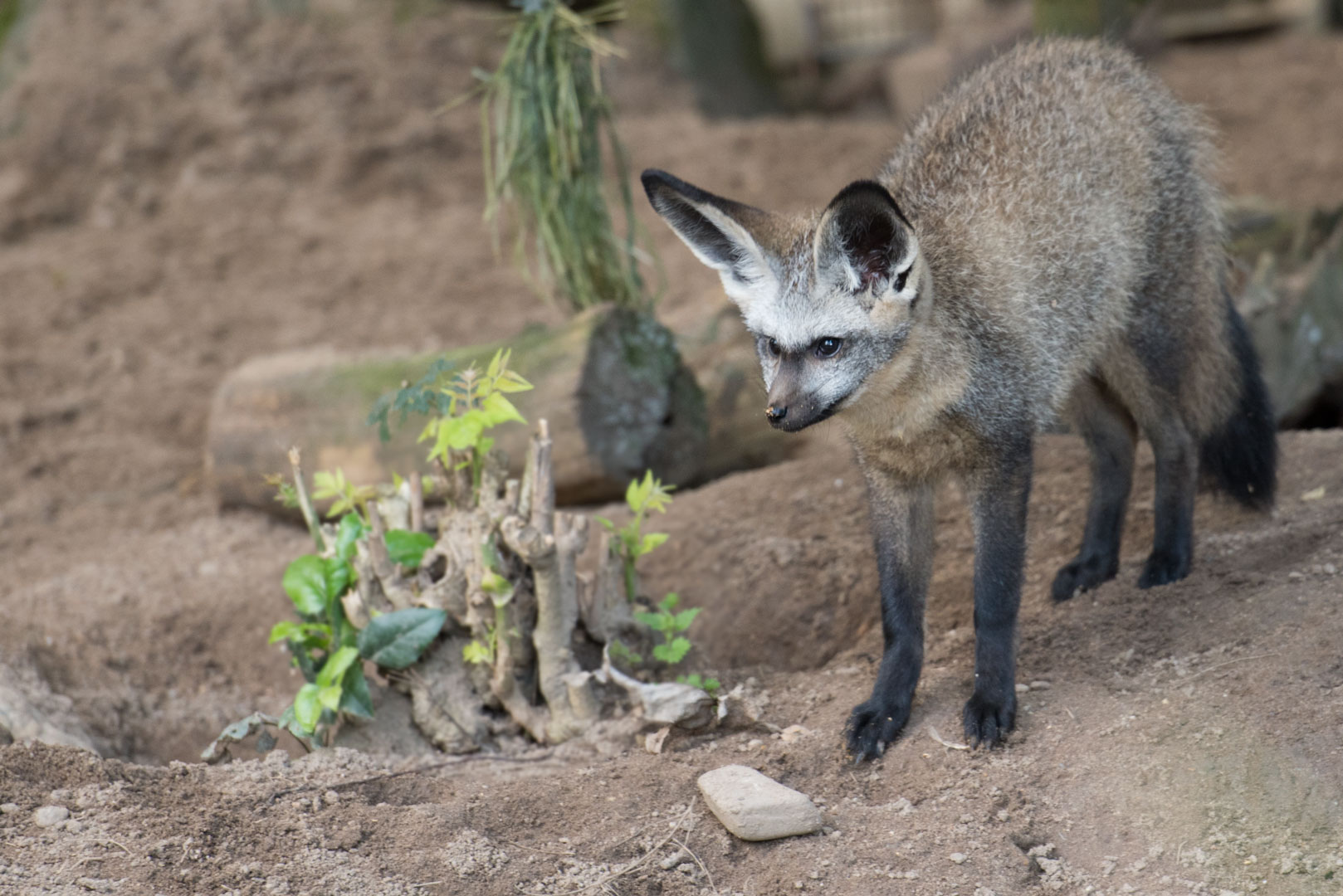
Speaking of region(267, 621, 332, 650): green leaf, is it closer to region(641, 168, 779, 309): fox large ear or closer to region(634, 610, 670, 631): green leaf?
region(634, 610, 670, 631): green leaf

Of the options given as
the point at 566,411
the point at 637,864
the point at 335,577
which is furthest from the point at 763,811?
the point at 566,411

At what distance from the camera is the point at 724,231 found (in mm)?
3400

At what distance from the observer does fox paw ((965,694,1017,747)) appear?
131 inches

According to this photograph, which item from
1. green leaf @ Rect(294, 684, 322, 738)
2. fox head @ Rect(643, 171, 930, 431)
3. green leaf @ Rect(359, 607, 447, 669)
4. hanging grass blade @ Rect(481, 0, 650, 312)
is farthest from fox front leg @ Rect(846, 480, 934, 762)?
hanging grass blade @ Rect(481, 0, 650, 312)

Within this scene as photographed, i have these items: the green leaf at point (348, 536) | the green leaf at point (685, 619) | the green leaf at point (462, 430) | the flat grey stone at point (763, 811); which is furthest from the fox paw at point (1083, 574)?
the green leaf at point (348, 536)

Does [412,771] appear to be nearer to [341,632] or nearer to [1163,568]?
[341,632]

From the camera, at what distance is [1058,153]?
4008 mm

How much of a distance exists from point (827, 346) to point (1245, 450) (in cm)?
199

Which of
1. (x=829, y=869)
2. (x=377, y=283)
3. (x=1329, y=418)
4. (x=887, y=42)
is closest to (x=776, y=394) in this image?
(x=829, y=869)

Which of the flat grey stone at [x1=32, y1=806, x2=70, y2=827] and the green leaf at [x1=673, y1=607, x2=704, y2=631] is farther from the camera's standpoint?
the green leaf at [x1=673, y1=607, x2=704, y2=631]

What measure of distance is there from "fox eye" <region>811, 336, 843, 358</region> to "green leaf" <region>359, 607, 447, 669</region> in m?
1.41

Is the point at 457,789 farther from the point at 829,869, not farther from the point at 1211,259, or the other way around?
the point at 1211,259

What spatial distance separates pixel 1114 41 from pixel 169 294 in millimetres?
6017

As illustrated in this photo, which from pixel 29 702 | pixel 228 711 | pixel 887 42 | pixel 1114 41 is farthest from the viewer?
pixel 887 42
